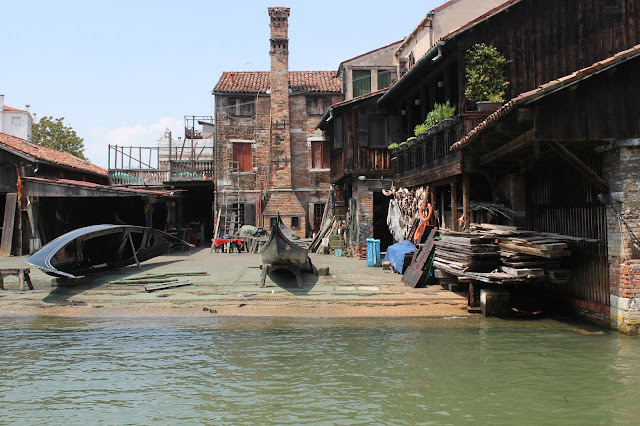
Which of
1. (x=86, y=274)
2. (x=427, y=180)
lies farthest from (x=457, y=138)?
(x=86, y=274)

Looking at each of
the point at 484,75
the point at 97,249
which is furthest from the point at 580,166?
the point at 97,249

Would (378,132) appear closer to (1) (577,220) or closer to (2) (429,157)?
(2) (429,157)

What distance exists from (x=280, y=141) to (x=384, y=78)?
6628 mm

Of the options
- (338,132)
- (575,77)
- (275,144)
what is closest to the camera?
(575,77)

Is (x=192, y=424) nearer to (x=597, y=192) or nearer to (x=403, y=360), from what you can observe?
(x=403, y=360)

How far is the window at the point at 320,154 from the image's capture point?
28.3 meters

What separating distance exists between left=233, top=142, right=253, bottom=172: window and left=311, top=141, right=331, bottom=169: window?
3357 mm

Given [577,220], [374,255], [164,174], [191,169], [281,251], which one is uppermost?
[191,169]

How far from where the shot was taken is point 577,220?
973cm

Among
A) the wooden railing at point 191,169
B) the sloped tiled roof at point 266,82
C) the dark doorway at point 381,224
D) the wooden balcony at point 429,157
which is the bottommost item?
the dark doorway at point 381,224

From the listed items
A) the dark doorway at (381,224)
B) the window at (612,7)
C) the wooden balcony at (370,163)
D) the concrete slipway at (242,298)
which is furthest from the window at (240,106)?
the window at (612,7)

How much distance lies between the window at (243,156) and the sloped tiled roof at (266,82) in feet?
9.40

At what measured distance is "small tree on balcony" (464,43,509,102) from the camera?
12305mm

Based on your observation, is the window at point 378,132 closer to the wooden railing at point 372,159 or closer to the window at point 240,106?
the wooden railing at point 372,159
